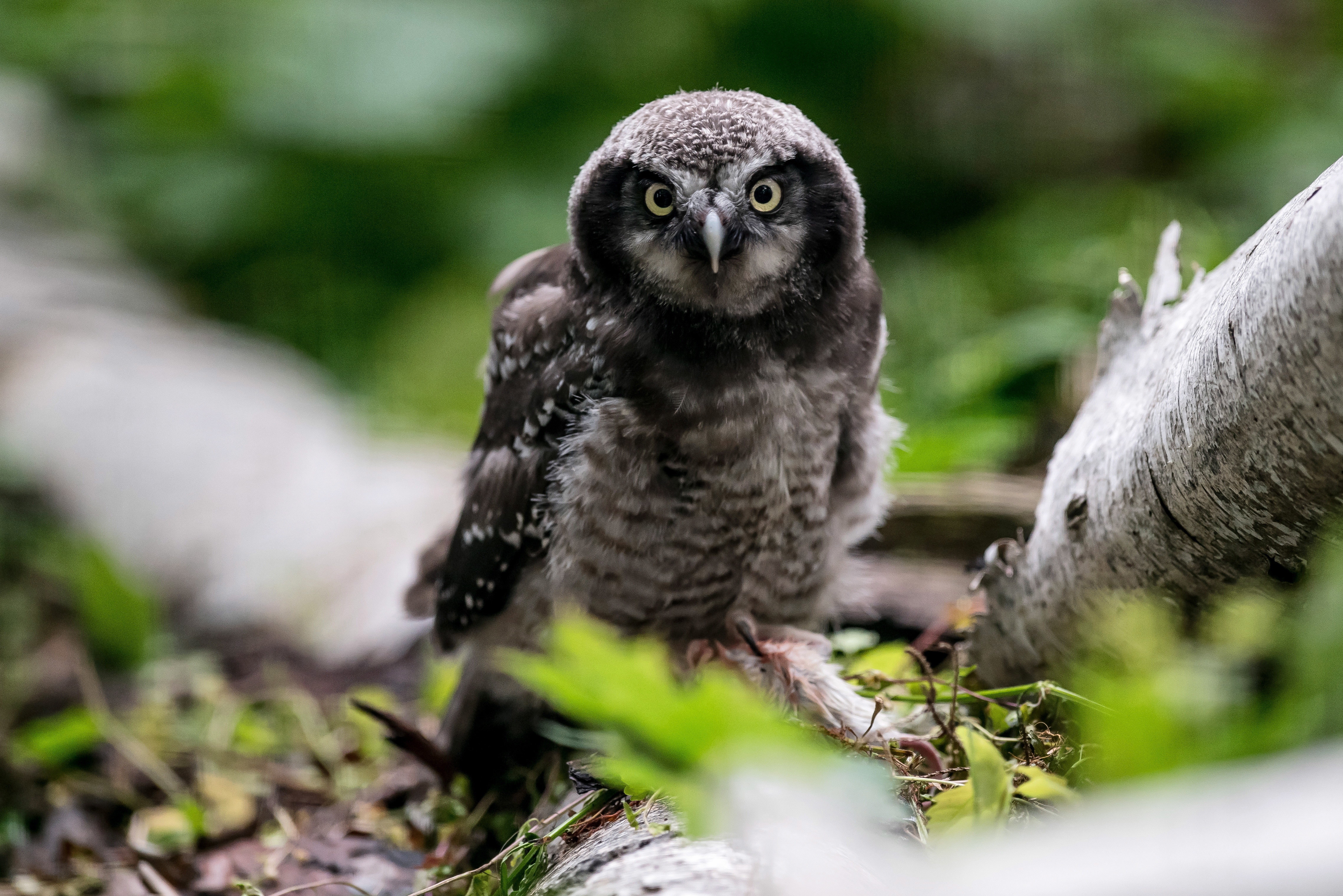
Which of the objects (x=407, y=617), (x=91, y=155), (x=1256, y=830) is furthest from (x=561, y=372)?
(x=91, y=155)

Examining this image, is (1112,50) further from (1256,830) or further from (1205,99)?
(1256,830)

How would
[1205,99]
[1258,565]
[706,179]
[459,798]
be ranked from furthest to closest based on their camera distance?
[1205,99]
[459,798]
[706,179]
[1258,565]

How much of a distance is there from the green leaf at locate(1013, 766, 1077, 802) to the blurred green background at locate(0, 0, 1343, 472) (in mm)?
4630

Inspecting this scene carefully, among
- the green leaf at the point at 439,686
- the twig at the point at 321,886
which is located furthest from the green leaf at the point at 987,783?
the green leaf at the point at 439,686

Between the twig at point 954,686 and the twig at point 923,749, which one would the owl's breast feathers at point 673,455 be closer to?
the twig at point 954,686

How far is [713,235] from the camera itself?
2.29m

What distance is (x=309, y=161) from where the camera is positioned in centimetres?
805

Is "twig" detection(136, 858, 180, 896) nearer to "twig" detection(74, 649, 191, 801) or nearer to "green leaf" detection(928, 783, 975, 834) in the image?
"twig" detection(74, 649, 191, 801)

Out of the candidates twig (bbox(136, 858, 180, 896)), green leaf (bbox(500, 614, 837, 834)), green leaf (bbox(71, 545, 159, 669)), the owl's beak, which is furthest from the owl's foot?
green leaf (bbox(71, 545, 159, 669))

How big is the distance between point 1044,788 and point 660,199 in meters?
1.53

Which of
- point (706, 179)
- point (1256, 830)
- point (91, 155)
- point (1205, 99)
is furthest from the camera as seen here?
point (91, 155)

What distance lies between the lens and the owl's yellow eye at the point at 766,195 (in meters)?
2.42

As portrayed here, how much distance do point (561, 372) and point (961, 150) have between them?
19.8 feet

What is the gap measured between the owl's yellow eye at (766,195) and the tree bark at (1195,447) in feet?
2.51
